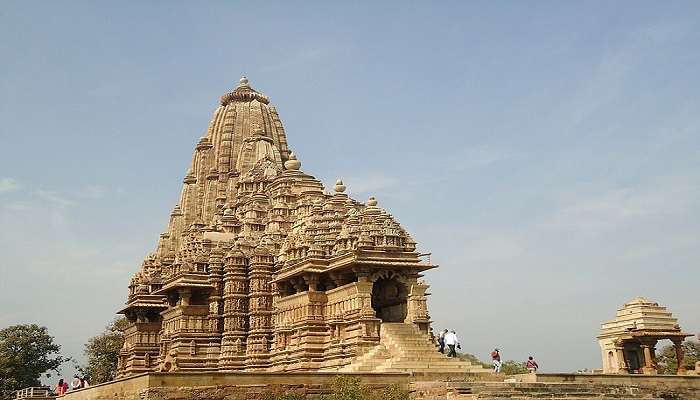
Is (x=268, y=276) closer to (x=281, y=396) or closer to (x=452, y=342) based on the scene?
(x=452, y=342)

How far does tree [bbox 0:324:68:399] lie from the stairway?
33.3 meters

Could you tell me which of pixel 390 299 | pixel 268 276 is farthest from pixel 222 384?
pixel 268 276

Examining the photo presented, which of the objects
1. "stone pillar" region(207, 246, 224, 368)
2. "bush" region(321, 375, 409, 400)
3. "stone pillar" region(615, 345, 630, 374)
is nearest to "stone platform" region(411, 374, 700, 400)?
"bush" region(321, 375, 409, 400)

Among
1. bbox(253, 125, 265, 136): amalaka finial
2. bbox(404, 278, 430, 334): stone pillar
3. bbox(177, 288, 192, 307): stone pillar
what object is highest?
bbox(253, 125, 265, 136): amalaka finial

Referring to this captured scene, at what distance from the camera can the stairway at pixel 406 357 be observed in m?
25.8

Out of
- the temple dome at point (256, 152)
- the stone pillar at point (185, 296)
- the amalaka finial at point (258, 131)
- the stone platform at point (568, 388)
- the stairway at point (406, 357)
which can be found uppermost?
the amalaka finial at point (258, 131)

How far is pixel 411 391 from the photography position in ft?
76.3

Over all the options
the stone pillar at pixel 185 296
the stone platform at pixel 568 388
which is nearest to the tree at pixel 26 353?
the stone pillar at pixel 185 296

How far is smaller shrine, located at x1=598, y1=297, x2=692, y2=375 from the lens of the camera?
3522 cm

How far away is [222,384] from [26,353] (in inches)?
1582

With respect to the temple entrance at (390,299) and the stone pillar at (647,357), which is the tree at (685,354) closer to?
the stone pillar at (647,357)

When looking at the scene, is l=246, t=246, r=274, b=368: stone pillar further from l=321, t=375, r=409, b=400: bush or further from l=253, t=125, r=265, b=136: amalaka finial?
l=253, t=125, r=265, b=136: amalaka finial

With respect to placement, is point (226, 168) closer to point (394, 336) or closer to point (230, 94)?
point (230, 94)

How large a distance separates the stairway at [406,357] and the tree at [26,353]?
33280mm
